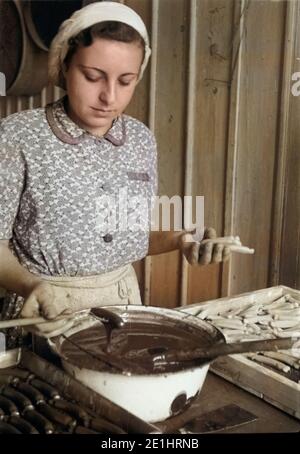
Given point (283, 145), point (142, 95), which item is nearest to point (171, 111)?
point (142, 95)

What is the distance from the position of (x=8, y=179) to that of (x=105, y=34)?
1.45 feet

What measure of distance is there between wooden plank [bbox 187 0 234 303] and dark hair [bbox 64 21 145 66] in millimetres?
Answer: 1031

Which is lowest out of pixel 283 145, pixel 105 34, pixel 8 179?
pixel 8 179

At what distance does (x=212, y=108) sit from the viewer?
2.52 m

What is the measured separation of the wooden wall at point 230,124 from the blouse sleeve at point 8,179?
1167mm

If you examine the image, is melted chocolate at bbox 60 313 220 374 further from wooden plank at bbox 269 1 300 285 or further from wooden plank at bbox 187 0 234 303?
wooden plank at bbox 187 0 234 303

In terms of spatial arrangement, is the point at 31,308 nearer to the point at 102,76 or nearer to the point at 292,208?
the point at 102,76

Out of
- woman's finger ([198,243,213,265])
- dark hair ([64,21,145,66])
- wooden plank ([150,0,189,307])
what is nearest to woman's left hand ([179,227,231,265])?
woman's finger ([198,243,213,265])

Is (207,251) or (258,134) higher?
(258,134)

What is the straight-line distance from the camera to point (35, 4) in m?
3.16

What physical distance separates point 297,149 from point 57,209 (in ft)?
3.64

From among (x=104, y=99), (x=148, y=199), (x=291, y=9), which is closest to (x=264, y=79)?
(x=291, y=9)

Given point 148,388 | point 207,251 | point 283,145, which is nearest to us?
point 148,388

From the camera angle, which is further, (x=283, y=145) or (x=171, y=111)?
(x=171, y=111)
